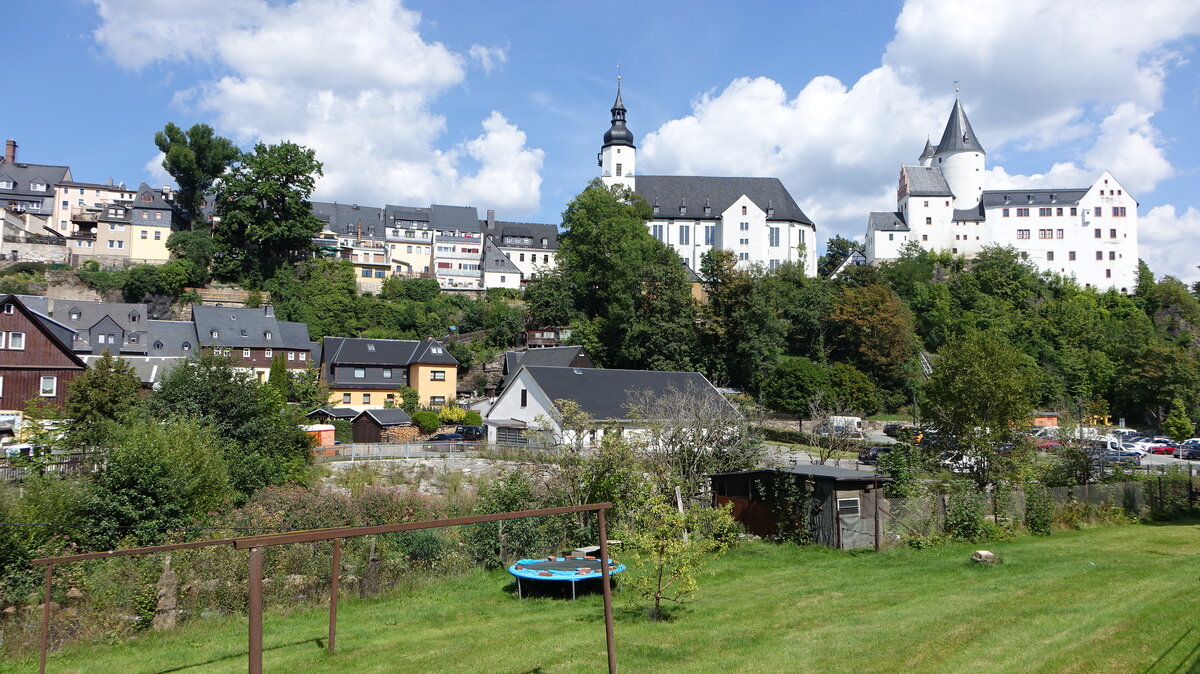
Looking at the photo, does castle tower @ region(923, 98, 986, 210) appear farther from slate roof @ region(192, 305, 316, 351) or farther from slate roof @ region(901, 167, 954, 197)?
slate roof @ region(192, 305, 316, 351)

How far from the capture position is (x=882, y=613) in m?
11.9

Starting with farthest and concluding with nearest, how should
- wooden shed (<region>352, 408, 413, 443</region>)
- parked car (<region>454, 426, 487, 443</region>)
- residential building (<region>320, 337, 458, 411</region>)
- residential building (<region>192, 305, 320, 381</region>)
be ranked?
1. residential building (<region>192, 305, 320, 381</region>)
2. residential building (<region>320, 337, 458, 411</region>)
3. wooden shed (<region>352, 408, 413, 443</region>)
4. parked car (<region>454, 426, 487, 443</region>)

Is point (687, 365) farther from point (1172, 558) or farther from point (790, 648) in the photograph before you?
point (790, 648)

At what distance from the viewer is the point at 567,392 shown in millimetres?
38531

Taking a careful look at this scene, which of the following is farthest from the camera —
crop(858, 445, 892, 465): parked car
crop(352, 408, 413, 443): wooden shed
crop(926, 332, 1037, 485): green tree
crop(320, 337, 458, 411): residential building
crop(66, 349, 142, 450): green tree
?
crop(320, 337, 458, 411): residential building

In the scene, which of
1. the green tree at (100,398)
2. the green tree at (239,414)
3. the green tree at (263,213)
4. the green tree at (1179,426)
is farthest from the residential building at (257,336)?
the green tree at (1179,426)

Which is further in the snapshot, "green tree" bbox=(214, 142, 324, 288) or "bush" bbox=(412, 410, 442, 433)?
"green tree" bbox=(214, 142, 324, 288)

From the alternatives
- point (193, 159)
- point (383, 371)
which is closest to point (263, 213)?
point (193, 159)

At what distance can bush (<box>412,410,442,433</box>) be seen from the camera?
4647cm

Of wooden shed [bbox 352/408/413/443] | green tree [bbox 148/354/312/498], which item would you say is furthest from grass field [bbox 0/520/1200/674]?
wooden shed [bbox 352/408/413/443]

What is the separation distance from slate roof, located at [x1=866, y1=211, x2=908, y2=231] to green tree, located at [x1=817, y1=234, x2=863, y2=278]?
550cm

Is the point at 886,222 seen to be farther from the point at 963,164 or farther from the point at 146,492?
the point at 146,492

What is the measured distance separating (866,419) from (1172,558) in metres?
36.4

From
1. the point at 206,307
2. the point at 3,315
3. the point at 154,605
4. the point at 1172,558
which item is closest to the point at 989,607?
the point at 1172,558
